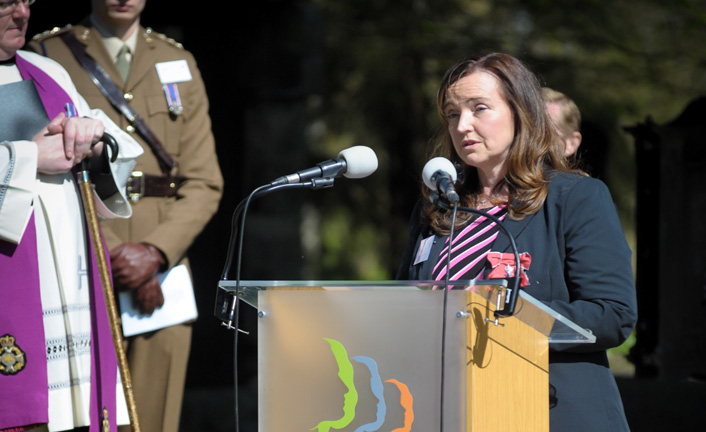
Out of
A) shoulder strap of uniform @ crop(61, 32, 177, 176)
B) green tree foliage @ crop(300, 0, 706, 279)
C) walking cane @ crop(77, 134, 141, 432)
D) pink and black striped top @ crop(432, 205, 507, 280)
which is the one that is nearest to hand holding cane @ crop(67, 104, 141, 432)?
walking cane @ crop(77, 134, 141, 432)

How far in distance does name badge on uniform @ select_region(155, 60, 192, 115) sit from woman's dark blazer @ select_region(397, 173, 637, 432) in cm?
189

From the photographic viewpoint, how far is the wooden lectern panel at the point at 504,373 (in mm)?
2156

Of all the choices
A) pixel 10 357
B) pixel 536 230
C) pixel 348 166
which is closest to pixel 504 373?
pixel 536 230

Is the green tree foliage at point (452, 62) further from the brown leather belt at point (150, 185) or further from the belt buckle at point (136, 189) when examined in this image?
the belt buckle at point (136, 189)

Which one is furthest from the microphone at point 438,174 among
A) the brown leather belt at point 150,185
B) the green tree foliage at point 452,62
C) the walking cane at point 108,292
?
the green tree foliage at point 452,62

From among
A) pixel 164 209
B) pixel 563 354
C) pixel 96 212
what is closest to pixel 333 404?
pixel 563 354

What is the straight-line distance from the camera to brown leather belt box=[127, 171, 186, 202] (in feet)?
12.9

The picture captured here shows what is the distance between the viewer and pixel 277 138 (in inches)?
249

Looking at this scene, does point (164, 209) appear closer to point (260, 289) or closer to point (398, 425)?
point (260, 289)

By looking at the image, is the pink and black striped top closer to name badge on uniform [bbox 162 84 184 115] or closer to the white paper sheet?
the white paper sheet

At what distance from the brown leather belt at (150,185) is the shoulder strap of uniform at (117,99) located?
68mm

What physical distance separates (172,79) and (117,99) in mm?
277

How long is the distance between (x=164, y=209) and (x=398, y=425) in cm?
208

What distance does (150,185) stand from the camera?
3.98m
